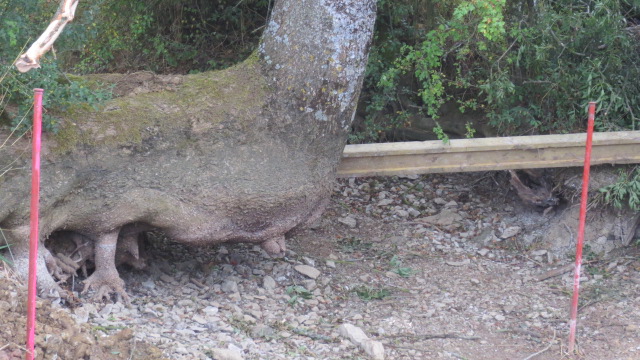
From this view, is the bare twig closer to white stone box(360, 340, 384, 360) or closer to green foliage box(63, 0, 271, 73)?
white stone box(360, 340, 384, 360)

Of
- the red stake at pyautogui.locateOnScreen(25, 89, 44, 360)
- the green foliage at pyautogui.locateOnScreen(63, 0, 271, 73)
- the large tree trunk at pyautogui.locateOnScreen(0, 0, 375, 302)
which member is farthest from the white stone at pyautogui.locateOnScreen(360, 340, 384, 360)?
the green foliage at pyautogui.locateOnScreen(63, 0, 271, 73)

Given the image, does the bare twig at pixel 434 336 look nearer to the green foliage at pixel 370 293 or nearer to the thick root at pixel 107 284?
the green foliage at pixel 370 293

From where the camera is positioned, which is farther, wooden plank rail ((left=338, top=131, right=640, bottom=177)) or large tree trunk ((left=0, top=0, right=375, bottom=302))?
wooden plank rail ((left=338, top=131, right=640, bottom=177))

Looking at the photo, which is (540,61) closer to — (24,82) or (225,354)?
(225,354)

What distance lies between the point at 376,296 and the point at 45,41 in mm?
3283

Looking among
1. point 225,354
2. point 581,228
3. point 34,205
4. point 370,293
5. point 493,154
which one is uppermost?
point 34,205

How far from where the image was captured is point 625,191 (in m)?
5.97

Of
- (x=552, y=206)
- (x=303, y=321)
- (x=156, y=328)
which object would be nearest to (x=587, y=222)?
(x=552, y=206)

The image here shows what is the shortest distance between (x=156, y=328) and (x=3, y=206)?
1.12 m

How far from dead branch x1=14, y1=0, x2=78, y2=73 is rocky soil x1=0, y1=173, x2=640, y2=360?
4.44ft

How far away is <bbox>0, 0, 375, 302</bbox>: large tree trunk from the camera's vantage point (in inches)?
182

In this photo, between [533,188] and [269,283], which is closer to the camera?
[269,283]

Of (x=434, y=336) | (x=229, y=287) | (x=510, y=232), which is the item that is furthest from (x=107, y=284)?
(x=510, y=232)

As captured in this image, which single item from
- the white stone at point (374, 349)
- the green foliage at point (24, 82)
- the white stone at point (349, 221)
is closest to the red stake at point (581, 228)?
the white stone at point (374, 349)
